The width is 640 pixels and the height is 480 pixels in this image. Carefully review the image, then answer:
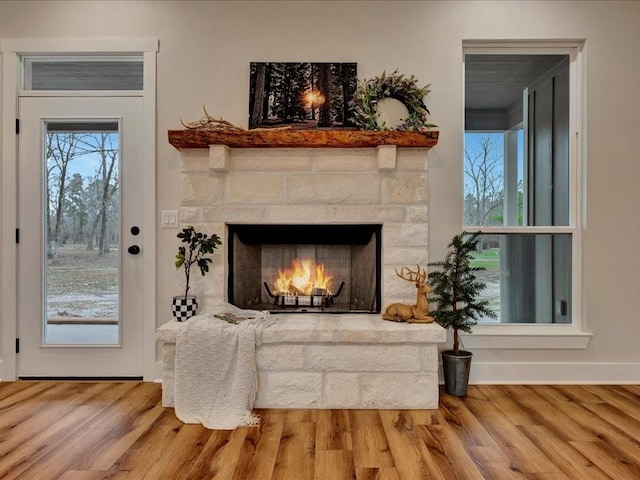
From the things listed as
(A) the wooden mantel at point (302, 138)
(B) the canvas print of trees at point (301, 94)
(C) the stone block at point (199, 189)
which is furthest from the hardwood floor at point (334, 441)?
(B) the canvas print of trees at point (301, 94)

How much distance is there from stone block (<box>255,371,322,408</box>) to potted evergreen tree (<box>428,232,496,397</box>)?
0.83 meters

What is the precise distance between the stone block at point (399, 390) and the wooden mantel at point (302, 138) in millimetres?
1365

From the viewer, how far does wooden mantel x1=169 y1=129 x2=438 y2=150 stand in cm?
268

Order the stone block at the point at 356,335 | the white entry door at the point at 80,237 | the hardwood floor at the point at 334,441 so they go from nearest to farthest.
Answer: the hardwood floor at the point at 334,441
the stone block at the point at 356,335
the white entry door at the point at 80,237

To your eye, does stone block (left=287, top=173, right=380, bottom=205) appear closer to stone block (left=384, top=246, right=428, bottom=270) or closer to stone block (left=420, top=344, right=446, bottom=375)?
stone block (left=384, top=246, right=428, bottom=270)

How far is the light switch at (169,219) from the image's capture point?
9.72 feet

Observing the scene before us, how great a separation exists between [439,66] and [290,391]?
7.42ft

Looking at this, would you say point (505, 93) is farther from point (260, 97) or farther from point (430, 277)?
point (260, 97)

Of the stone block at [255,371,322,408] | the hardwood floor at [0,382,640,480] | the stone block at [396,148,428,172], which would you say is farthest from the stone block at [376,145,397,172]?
the hardwood floor at [0,382,640,480]

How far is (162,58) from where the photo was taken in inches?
117

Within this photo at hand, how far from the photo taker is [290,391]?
8.09ft

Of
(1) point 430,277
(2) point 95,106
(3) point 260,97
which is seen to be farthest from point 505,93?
(2) point 95,106

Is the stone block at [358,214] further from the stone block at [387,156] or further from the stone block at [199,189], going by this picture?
the stone block at [199,189]

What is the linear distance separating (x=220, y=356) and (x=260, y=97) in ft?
5.46
